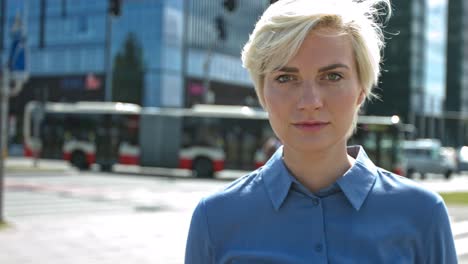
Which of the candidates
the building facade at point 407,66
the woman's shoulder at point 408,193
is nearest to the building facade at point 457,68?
the building facade at point 407,66

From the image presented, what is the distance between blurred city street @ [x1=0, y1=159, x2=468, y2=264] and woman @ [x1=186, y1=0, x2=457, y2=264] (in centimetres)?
689

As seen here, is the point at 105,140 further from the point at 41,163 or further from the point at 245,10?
the point at 245,10

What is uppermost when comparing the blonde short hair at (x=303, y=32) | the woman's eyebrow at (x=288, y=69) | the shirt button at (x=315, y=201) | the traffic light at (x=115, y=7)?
the traffic light at (x=115, y=7)

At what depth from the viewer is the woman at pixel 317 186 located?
5.46 feet

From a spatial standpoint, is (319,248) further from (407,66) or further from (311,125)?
(407,66)

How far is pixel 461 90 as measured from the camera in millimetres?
86062

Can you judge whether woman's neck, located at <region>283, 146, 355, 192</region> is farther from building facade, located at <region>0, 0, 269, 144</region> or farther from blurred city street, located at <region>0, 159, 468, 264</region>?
building facade, located at <region>0, 0, 269, 144</region>

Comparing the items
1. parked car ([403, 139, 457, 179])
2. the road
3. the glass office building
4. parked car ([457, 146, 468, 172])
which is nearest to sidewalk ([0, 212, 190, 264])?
the road

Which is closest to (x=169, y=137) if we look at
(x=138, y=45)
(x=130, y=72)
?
(x=130, y=72)

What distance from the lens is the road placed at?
8.91 meters

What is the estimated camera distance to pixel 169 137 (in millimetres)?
29516

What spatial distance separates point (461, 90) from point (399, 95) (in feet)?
59.5

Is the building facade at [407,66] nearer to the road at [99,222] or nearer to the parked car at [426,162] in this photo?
the parked car at [426,162]

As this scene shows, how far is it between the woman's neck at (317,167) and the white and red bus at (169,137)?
80.5 feet
